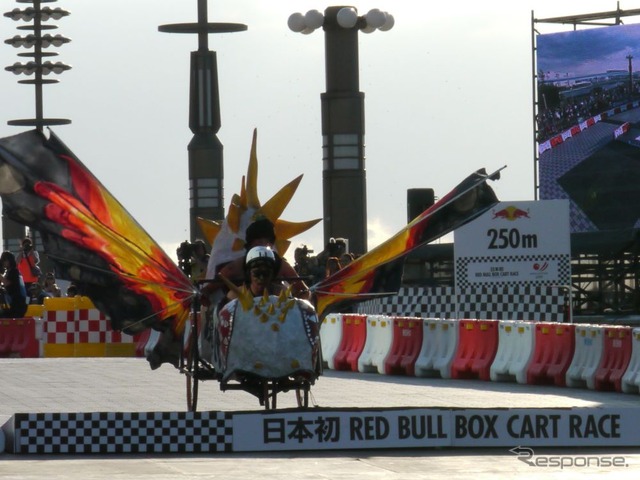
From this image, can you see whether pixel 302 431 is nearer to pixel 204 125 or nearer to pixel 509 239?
pixel 509 239

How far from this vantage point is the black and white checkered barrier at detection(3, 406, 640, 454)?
48.0ft

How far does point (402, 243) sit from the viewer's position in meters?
16.9

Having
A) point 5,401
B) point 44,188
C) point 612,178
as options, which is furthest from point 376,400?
point 612,178

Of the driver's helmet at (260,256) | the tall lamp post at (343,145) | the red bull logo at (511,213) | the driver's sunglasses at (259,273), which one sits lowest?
the driver's sunglasses at (259,273)

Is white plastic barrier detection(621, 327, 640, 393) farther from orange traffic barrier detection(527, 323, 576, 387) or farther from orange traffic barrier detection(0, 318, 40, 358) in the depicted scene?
orange traffic barrier detection(0, 318, 40, 358)

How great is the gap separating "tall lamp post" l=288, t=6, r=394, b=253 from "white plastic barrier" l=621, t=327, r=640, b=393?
1506cm

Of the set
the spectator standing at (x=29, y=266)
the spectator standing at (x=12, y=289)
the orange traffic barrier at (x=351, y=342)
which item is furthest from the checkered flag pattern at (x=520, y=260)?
the spectator standing at (x=29, y=266)

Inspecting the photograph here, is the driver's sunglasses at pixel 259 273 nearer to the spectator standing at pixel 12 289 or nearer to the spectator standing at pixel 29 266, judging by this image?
the spectator standing at pixel 12 289

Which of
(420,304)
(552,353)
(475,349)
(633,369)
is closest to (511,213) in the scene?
(420,304)

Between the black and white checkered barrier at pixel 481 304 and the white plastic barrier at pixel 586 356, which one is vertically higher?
the black and white checkered barrier at pixel 481 304

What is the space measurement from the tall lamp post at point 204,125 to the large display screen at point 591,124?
10.3 meters

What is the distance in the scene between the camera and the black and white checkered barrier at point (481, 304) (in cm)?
2754

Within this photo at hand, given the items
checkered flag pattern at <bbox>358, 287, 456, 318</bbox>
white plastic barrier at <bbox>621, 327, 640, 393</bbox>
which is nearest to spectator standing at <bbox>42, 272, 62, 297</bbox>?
checkered flag pattern at <bbox>358, 287, 456, 318</bbox>

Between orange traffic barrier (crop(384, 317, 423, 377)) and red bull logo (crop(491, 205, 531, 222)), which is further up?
red bull logo (crop(491, 205, 531, 222))
